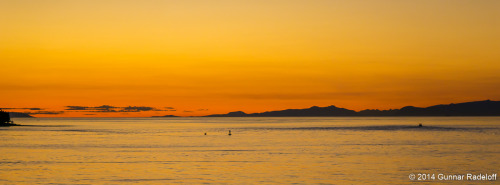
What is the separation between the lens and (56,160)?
58656 mm

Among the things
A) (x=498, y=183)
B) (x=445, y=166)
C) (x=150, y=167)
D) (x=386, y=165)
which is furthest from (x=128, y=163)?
(x=498, y=183)

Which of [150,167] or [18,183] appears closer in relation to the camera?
[18,183]

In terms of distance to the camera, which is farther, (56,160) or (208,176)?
(56,160)

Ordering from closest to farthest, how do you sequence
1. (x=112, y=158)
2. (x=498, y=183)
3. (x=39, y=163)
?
(x=498, y=183) < (x=39, y=163) < (x=112, y=158)

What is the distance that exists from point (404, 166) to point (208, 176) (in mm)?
18464

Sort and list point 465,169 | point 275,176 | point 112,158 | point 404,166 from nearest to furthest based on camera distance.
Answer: point 275,176, point 465,169, point 404,166, point 112,158

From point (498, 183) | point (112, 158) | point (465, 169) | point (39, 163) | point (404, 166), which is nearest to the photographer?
point (498, 183)

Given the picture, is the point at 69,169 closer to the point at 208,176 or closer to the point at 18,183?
the point at 18,183

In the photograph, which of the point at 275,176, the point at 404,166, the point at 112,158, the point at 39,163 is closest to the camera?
the point at 275,176

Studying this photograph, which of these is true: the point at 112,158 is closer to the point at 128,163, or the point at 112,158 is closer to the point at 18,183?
the point at 128,163

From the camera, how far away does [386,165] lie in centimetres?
5272

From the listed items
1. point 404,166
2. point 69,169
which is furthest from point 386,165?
point 69,169

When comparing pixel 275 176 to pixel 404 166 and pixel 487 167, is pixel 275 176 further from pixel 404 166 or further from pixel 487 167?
pixel 487 167

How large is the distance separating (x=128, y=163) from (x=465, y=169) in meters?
30.4
